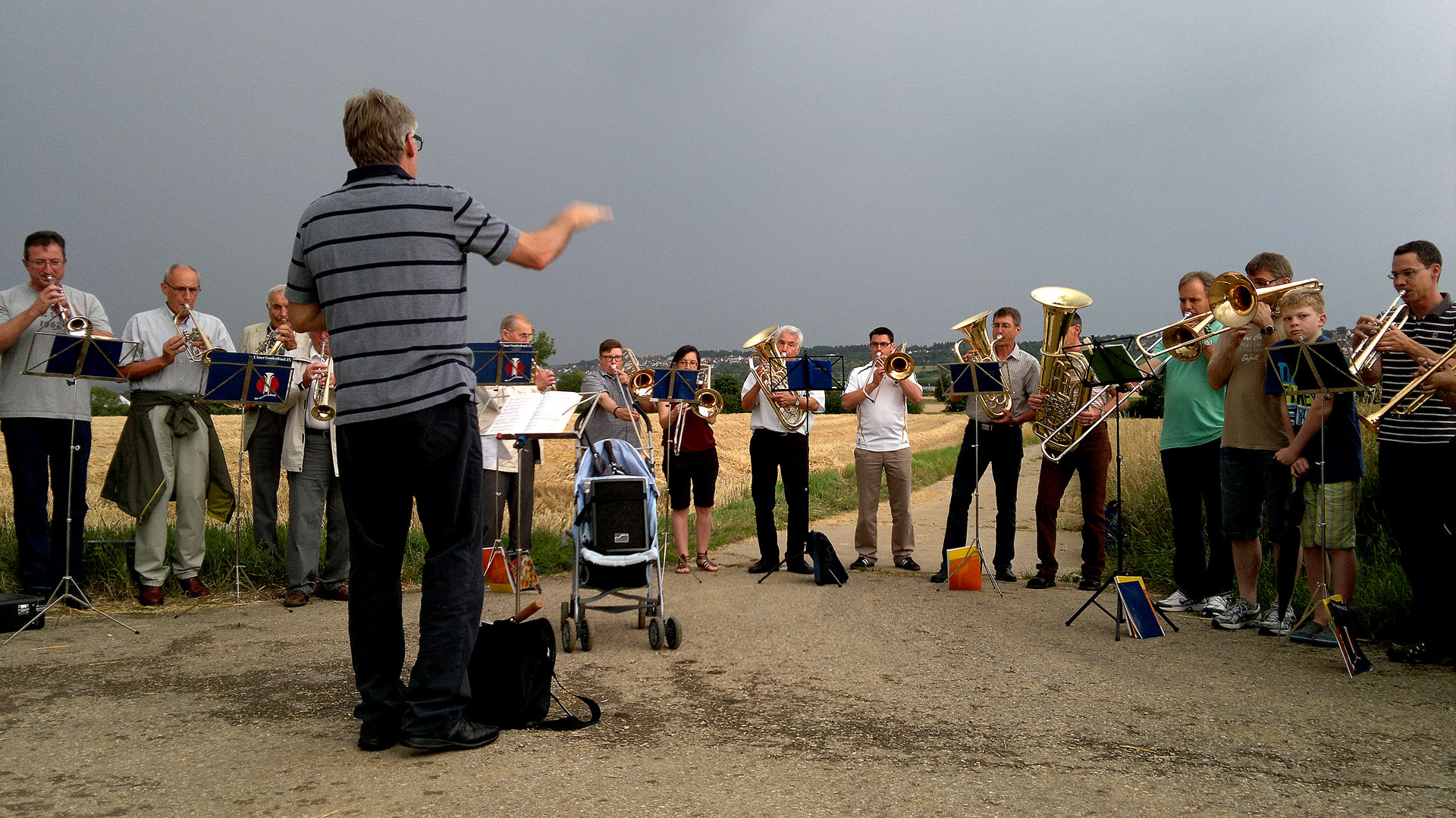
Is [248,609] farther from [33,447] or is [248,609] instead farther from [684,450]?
[684,450]

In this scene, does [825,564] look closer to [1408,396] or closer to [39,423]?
[1408,396]

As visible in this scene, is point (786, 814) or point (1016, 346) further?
point (1016, 346)

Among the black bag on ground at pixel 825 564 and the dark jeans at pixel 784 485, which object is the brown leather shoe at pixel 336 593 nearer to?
the dark jeans at pixel 784 485

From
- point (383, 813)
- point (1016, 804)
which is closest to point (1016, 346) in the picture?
point (1016, 804)

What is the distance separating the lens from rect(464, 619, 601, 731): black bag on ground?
4172 millimetres

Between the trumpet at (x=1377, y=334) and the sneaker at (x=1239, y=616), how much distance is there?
170 cm

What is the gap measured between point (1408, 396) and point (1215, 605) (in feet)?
6.41

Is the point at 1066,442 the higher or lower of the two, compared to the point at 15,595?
higher

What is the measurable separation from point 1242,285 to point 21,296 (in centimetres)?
822

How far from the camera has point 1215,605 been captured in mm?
6742

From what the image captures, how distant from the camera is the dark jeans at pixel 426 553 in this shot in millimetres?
3805

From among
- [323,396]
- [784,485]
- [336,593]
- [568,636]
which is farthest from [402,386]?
[784,485]

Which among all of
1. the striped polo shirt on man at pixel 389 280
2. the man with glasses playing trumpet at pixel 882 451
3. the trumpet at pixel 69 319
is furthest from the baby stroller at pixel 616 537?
the trumpet at pixel 69 319

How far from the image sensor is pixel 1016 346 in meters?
8.98
